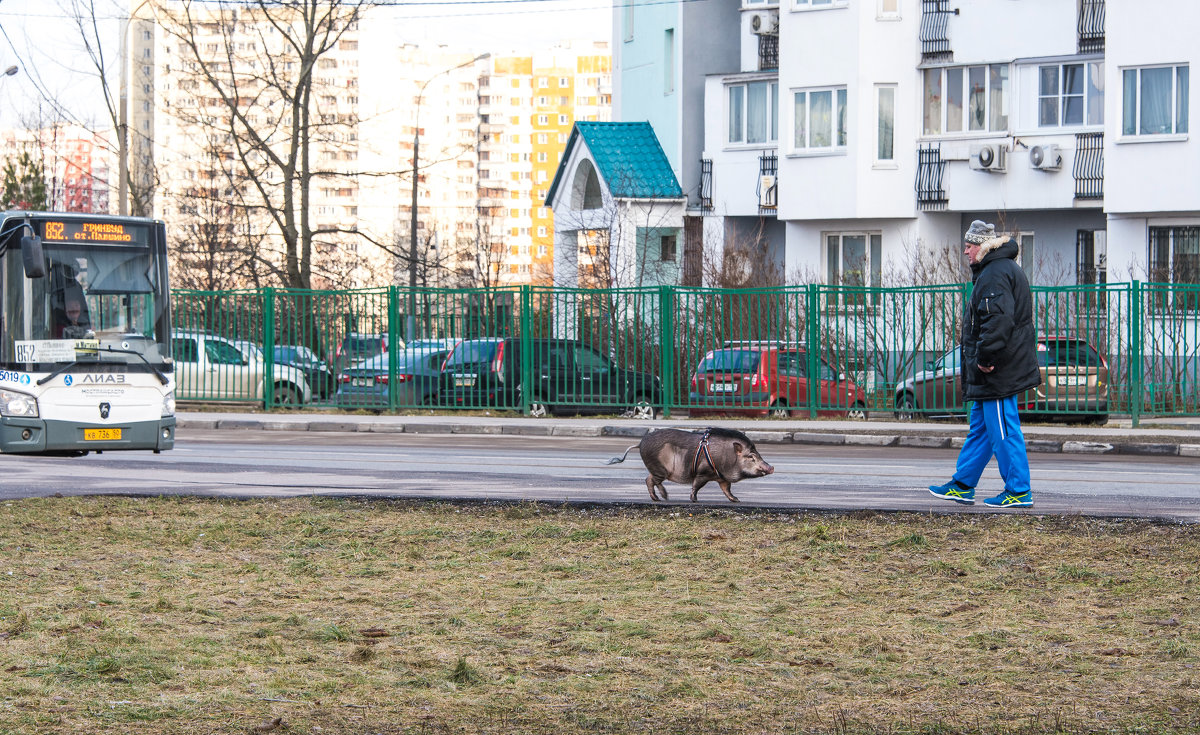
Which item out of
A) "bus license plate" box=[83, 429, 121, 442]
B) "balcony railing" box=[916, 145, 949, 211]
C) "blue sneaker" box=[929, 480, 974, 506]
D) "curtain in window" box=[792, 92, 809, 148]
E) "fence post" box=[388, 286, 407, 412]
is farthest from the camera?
"curtain in window" box=[792, 92, 809, 148]

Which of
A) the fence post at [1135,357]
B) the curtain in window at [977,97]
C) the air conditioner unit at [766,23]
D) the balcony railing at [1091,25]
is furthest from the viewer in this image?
the air conditioner unit at [766,23]

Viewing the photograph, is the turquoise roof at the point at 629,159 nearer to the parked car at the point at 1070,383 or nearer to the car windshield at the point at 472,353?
the car windshield at the point at 472,353

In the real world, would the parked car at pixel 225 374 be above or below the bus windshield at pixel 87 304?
below

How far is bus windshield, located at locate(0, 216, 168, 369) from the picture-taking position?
1456cm

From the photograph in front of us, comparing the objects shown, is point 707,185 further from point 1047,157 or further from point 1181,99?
A: point 1181,99

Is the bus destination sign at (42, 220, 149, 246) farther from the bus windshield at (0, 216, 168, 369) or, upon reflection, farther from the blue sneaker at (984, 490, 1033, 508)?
the blue sneaker at (984, 490, 1033, 508)

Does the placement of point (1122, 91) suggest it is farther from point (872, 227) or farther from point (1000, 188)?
point (872, 227)

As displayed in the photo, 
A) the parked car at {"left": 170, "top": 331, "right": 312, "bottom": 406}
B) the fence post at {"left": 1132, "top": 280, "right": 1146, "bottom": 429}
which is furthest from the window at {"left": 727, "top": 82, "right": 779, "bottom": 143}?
the fence post at {"left": 1132, "top": 280, "right": 1146, "bottom": 429}

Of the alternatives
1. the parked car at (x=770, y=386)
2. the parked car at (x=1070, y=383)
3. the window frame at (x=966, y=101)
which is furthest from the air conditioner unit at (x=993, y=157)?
the parked car at (x=1070, y=383)

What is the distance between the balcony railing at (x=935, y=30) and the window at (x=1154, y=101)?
16.7 feet

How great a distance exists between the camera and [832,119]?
123 feet

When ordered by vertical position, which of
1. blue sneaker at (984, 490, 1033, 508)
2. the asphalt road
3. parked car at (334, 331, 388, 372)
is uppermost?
parked car at (334, 331, 388, 372)

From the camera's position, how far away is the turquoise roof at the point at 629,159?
41.8 m

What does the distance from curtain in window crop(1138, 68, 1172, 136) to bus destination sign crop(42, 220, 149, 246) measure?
24.3 m
